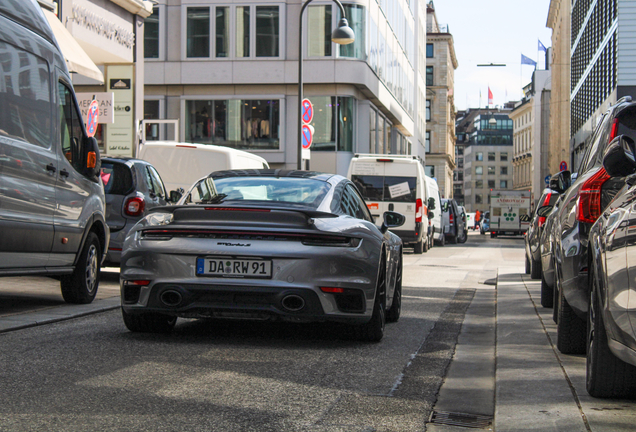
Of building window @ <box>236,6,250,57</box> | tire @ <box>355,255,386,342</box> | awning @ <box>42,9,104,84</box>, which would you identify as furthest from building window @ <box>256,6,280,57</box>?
tire @ <box>355,255,386,342</box>

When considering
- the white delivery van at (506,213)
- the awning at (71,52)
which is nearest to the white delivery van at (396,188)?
the awning at (71,52)

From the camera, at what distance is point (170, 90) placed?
41344 millimetres

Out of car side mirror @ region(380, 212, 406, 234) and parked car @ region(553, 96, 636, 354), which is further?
car side mirror @ region(380, 212, 406, 234)

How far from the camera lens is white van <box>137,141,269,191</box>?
58.8 ft

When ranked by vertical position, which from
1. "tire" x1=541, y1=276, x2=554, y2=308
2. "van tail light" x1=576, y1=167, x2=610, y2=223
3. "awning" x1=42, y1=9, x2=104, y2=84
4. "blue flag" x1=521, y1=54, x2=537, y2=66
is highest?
"blue flag" x1=521, y1=54, x2=537, y2=66

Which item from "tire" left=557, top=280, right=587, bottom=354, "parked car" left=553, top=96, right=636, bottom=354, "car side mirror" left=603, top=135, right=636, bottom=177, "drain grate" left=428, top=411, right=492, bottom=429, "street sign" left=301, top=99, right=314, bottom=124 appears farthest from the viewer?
"street sign" left=301, top=99, right=314, bottom=124

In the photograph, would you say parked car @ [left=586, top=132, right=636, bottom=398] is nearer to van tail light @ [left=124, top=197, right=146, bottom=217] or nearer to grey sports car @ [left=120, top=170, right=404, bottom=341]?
grey sports car @ [left=120, top=170, right=404, bottom=341]

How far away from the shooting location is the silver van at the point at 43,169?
7.52 meters

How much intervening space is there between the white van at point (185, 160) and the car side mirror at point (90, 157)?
860cm

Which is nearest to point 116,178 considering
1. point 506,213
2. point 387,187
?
point 387,187

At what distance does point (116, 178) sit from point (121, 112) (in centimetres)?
1555

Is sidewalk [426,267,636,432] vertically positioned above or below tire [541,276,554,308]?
below

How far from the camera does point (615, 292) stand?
13.1 ft

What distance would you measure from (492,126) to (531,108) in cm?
4435
